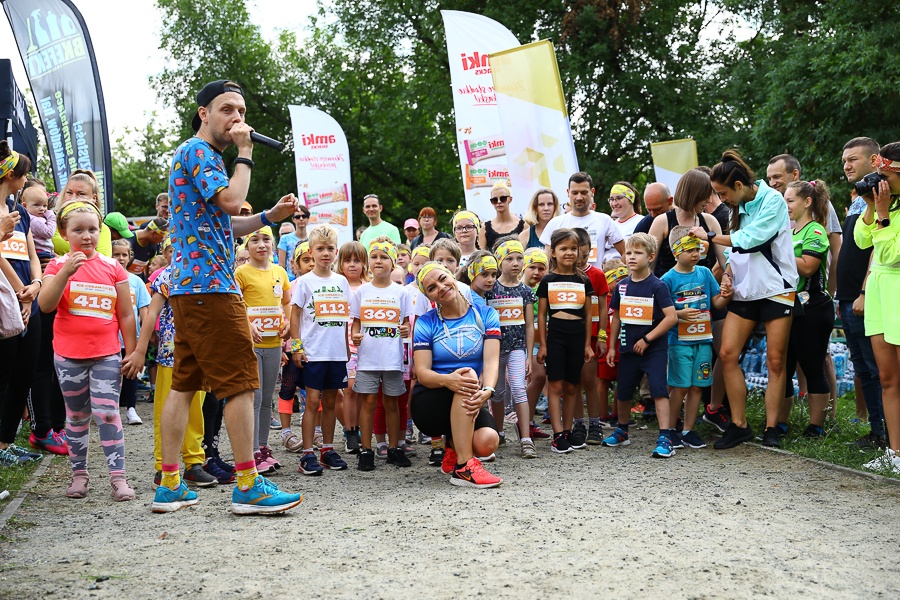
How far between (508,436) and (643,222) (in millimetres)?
2281

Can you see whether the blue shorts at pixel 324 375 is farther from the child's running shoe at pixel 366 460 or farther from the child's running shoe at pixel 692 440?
the child's running shoe at pixel 692 440

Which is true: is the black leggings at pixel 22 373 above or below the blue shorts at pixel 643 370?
above

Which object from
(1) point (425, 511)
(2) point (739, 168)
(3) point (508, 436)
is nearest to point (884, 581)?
(1) point (425, 511)

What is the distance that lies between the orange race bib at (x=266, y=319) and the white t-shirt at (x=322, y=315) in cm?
22

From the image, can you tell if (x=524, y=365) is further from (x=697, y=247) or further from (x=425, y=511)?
(x=425, y=511)

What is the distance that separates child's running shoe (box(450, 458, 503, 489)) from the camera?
6012 millimetres

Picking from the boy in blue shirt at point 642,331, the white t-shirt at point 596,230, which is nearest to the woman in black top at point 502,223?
the white t-shirt at point 596,230

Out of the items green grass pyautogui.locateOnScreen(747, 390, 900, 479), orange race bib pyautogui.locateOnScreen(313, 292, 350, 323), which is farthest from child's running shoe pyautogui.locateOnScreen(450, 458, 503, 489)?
green grass pyautogui.locateOnScreen(747, 390, 900, 479)

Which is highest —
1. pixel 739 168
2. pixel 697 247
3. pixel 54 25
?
pixel 54 25

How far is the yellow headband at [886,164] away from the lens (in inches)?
239

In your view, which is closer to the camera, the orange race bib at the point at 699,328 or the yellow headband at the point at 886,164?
the yellow headband at the point at 886,164

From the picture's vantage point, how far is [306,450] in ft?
22.7

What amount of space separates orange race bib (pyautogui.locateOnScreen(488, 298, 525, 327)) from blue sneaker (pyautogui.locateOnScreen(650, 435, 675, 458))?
146cm

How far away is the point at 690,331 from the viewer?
7570mm
